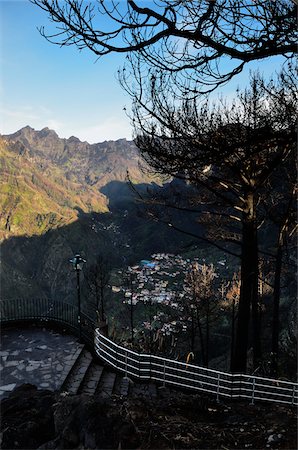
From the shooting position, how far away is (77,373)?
9.68 metres

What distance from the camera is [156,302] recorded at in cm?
5056

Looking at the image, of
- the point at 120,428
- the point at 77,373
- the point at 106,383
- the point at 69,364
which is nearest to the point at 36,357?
the point at 69,364

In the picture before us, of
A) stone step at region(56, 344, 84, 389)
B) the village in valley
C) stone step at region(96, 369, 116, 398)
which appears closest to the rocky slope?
stone step at region(56, 344, 84, 389)

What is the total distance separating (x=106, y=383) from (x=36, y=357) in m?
2.31

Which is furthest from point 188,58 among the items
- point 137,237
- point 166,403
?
point 137,237

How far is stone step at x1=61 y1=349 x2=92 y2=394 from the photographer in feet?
29.0

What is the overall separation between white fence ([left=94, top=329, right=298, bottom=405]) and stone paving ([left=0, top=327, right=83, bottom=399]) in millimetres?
1126

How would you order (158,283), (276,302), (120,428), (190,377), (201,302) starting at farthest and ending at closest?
(158,283)
(201,302)
(276,302)
(190,377)
(120,428)

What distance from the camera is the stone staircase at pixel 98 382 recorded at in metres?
9.06

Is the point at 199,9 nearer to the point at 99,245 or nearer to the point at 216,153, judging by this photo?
the point at 216,153

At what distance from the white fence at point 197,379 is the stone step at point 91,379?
46 cm

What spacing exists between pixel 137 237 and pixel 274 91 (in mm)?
Result: 144033

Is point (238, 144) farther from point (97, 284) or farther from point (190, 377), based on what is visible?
point (97, 284)

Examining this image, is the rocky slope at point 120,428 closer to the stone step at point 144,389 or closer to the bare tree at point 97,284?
the stone step at point 144,389
